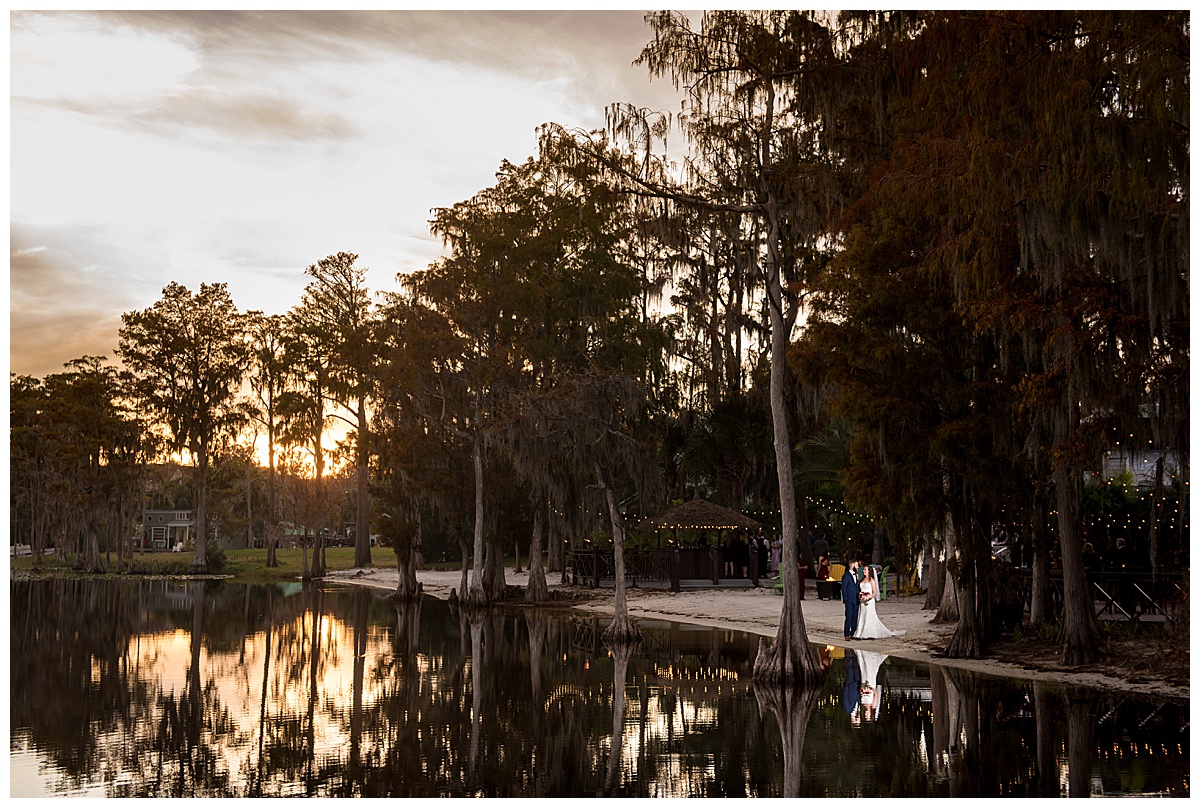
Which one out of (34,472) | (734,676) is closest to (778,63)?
(734,676)

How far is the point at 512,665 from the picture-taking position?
19.1 metres

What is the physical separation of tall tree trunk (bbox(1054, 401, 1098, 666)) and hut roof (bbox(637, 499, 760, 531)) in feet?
65.7

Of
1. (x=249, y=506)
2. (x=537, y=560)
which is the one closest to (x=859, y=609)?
(x=537, y=560)

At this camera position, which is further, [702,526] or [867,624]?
[702,526]

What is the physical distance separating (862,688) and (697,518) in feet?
73.3

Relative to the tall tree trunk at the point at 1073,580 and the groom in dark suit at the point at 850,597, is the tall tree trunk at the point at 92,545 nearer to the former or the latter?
the groom in dark suit at the point at 850,597

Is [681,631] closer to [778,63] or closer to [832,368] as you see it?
[832,368]

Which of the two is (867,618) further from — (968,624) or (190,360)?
(190,360)

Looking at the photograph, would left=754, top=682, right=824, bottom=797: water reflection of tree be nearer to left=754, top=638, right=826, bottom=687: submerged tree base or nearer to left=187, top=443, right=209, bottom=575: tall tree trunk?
left=754, top=638, right=826, bottom=687: submerged tree base

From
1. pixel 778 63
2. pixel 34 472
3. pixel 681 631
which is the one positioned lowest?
pixel 681 631

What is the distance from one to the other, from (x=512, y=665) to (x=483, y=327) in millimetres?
17766

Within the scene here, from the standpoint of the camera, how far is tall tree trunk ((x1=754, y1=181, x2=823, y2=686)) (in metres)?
16.4

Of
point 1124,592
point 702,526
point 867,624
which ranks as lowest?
point 867,624

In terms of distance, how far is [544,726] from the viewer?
12.9 meters
